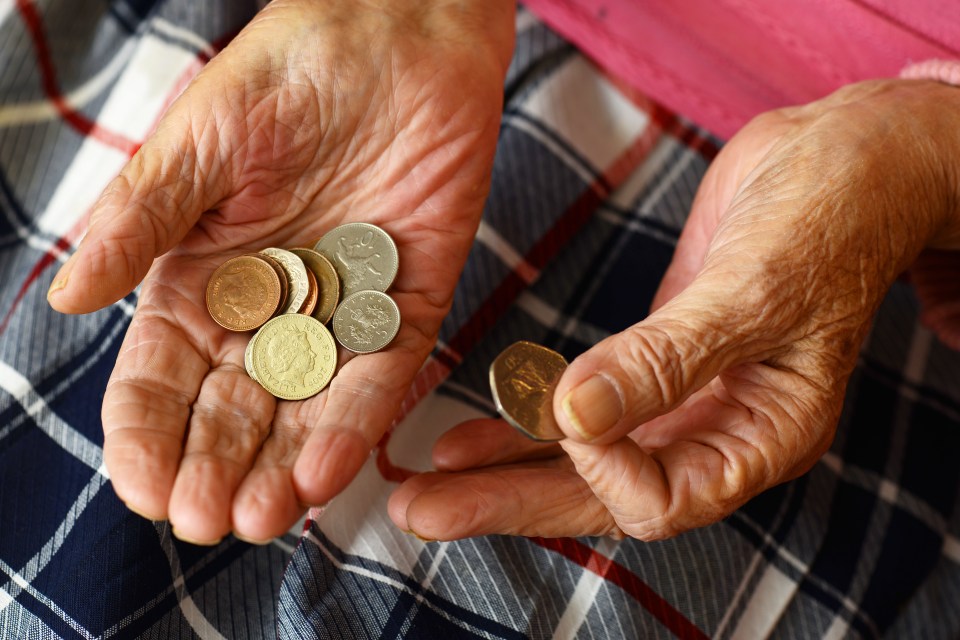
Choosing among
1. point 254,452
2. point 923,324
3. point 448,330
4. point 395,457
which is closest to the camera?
point 254,452

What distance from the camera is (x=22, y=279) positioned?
1.73 m

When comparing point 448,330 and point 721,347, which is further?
point 448,330

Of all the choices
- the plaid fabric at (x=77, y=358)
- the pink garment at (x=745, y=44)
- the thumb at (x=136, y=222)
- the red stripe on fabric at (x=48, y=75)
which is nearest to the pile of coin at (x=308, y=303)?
the thumb at (x=136, y=222)

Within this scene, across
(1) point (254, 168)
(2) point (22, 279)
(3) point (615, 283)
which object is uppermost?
(1) point (254, 168)

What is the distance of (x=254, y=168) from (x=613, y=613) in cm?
99

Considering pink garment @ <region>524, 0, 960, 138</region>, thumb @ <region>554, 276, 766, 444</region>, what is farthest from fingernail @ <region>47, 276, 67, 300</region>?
pink garment @ <region>524, 0, 960, 138</region>

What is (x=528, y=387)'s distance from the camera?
1175 millimetres

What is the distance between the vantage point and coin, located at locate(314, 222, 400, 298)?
1.42 metres

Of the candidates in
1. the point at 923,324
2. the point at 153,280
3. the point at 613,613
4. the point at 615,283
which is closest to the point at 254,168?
the point at 153,280

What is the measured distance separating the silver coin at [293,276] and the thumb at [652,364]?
534 mm

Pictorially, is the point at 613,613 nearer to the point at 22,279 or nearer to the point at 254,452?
the point at 254,452

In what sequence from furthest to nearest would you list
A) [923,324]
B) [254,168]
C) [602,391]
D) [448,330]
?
1. [923,324]
2. [448,330]
3. [254,168]
4. [602,391]

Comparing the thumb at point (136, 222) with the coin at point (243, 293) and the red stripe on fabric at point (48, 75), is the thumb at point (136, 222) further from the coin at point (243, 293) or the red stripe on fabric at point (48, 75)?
the red stripe on fabric at point (48, 75)

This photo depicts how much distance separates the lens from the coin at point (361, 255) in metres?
1.42
